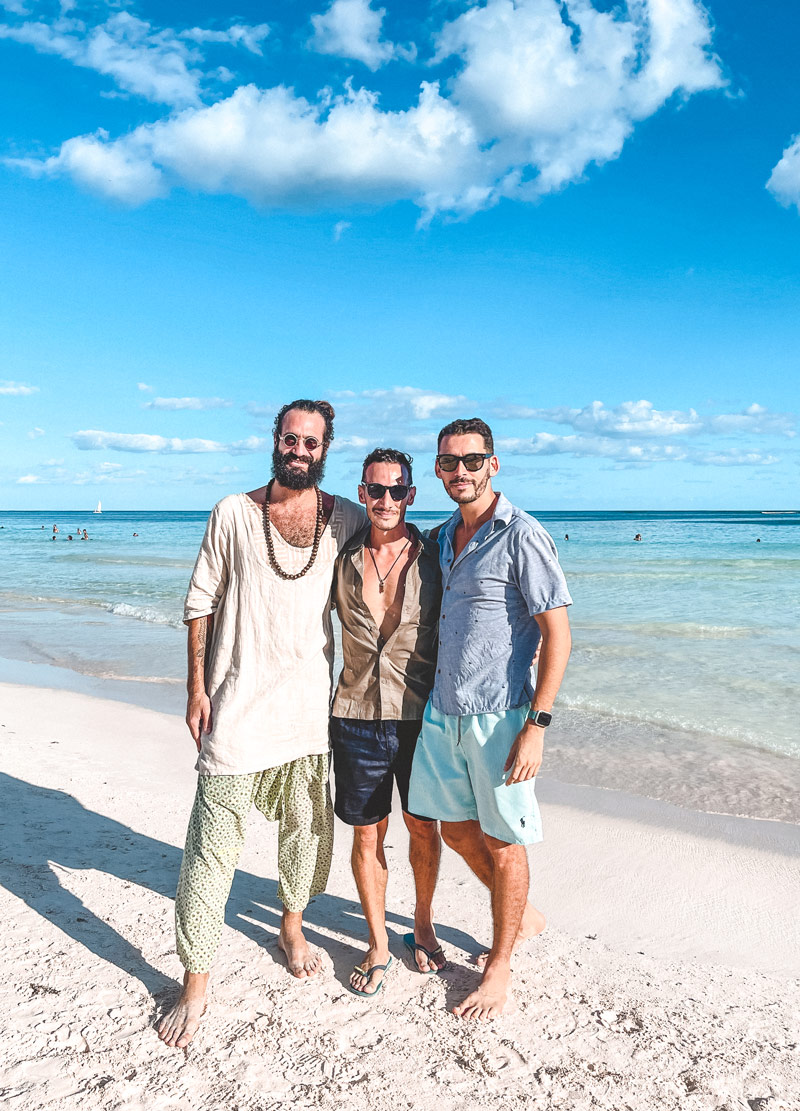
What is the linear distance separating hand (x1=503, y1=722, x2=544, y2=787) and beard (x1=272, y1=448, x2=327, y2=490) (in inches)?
55.2

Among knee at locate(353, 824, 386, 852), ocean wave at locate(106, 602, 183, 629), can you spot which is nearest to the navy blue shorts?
knee at locate(353, 824, 386, 852)

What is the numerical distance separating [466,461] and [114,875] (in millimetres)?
3047

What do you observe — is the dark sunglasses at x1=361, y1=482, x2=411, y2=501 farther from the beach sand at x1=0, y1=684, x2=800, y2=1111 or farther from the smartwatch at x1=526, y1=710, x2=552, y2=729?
the beach sand at x1=0, y1=684, x2=800, y2=1111

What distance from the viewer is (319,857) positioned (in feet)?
11.2

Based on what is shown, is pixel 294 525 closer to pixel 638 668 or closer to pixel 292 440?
pixel 292 440

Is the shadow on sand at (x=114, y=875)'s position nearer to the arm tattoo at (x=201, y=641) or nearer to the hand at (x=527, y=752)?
the hand at (x=527, y=752)

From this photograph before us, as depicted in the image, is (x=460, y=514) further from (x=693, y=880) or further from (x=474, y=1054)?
(x=693, y=880)

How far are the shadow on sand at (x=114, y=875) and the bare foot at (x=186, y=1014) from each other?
0.23 m

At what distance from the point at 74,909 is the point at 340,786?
1.63m

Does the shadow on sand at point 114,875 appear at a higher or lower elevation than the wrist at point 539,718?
lower

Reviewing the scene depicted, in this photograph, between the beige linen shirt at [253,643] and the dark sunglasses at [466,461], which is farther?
the dark sunglasses at [466,461]

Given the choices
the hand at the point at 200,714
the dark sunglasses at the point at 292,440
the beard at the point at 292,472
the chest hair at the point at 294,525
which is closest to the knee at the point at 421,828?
the hand at the point at 200,714

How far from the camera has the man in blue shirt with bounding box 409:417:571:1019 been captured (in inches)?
119

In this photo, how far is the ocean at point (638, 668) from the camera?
643 cm
